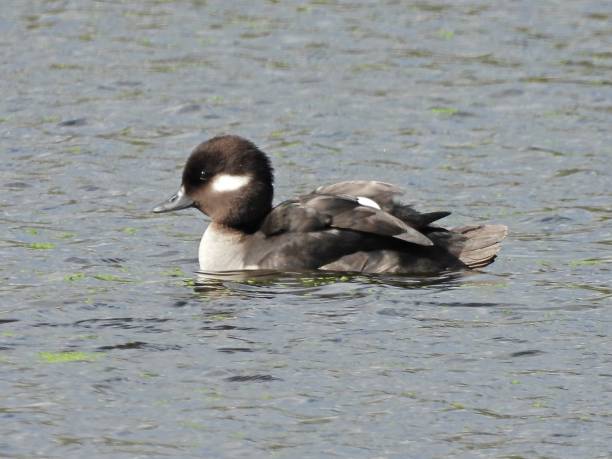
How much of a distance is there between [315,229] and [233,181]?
1.00 metres

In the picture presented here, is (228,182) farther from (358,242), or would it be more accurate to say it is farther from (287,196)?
(287,196)

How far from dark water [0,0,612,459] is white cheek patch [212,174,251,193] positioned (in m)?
0.72

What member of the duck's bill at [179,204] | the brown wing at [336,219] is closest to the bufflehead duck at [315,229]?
the brown wing at [336,219]

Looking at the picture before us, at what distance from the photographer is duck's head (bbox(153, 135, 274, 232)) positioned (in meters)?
14.2

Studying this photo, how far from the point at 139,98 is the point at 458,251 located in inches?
300

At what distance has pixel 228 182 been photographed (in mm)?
14266

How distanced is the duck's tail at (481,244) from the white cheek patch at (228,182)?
1.84 m

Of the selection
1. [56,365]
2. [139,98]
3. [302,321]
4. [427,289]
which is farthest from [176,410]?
[139,98]

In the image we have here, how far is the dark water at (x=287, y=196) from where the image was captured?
10.0 meters

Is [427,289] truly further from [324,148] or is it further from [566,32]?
[566,32]

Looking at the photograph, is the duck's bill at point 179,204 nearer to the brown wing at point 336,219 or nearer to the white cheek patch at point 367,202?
the brown wing at point 336,219

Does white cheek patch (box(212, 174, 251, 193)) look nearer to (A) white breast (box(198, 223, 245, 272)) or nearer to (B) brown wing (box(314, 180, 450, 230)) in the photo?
(A) white breast (box(198, 223, 245, 272))

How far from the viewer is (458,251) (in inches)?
540

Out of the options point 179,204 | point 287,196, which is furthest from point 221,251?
point 287,196
